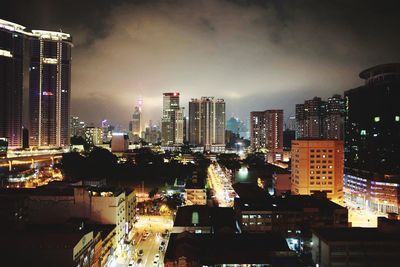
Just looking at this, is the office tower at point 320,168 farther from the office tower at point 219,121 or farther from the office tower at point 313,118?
the office tower at point 219,121

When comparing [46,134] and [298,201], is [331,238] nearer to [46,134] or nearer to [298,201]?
[298,201]

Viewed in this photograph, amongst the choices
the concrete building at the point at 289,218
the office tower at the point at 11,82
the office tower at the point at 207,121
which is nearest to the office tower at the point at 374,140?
the concrete building at the point at 289,218

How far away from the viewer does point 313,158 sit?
603 inches

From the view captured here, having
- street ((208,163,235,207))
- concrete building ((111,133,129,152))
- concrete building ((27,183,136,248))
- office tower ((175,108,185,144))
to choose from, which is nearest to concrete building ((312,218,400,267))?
concrete building ((27,183,136,248))

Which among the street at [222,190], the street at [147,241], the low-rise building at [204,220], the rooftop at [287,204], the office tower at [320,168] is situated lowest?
the street at [147,241]

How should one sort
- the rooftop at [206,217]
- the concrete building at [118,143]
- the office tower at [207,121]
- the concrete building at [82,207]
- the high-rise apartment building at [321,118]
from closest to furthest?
the concrete building at [82,207]
the rooftop at [206,217]
the high-rise apartment building at [321,118]
the concrete building at [118,143]
the office tower at [207,121]

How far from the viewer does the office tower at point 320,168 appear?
596 inches

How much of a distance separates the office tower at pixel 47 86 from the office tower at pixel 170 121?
824 inches

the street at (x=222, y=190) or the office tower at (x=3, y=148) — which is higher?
the office tower at (x=3, y=148)

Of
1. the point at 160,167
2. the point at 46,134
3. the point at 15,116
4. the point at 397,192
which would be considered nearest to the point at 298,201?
the point at 397,192

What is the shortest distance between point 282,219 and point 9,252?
24.1ft

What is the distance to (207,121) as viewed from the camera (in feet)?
152

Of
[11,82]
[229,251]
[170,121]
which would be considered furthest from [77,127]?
[229,251]

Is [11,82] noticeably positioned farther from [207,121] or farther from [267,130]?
[267,130]
